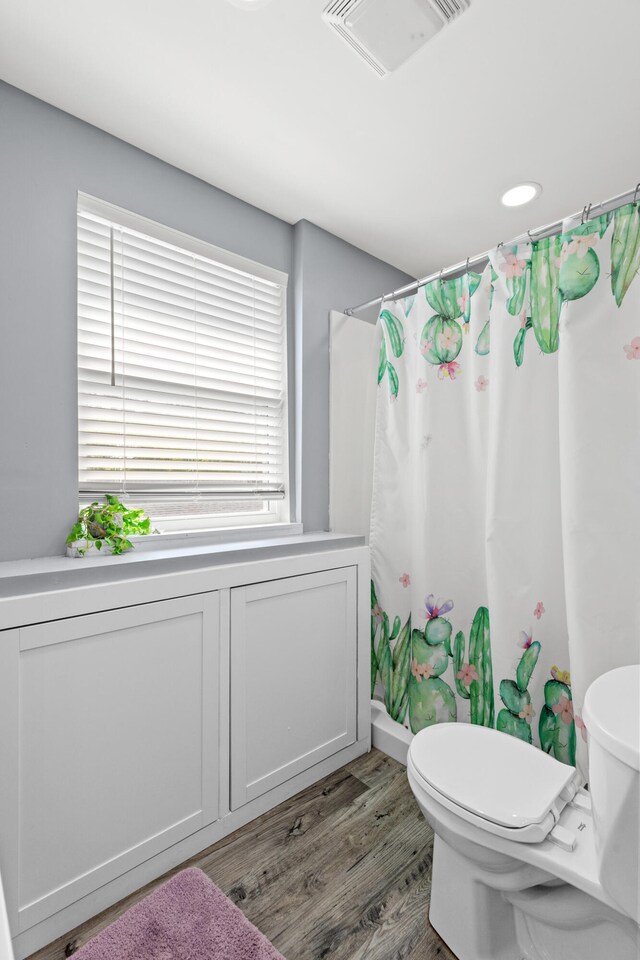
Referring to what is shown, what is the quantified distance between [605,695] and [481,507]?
2.94 feet

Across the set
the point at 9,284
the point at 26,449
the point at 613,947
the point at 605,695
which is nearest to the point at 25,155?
the point at 9,284

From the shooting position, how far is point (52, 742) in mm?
1199

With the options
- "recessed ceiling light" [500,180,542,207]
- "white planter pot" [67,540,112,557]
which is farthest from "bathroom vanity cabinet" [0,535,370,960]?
"recessed ceiling light" [500,180,542,207]

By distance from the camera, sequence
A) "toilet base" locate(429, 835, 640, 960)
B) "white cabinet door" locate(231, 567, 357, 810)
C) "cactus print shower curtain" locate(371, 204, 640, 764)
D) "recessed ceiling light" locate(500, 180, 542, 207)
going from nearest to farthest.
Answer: "toilet base" locate(429, 835, 640, 960) < "cactus print shower curtain" locate(371, 204, 640, 764) < "white cabinet door" locate(231, 567, 357, 810) < "recessed ceiling light" locate(500, 180, 542, 207)

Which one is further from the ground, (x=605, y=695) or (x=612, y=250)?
(x=612, y=250)

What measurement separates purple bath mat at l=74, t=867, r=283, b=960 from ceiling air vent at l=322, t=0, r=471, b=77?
2261 mm

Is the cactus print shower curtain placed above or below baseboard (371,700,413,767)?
above

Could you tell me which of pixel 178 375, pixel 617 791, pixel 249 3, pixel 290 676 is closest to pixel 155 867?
pixel 290 676

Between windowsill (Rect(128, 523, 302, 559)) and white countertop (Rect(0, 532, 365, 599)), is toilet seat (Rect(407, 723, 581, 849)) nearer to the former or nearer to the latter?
white countertop (Rect(0, 532, 365, 599))

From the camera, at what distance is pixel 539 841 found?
40.9 inches

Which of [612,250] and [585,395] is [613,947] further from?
[612,250]

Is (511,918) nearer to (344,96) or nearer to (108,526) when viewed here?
(108,526)

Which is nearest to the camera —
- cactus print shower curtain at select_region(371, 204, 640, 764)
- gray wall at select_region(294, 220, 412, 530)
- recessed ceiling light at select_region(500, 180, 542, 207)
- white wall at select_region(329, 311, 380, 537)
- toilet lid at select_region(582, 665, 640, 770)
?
toilet lid at select_region(582, 665, 640, 770)

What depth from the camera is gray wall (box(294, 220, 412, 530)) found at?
6.85 feet
